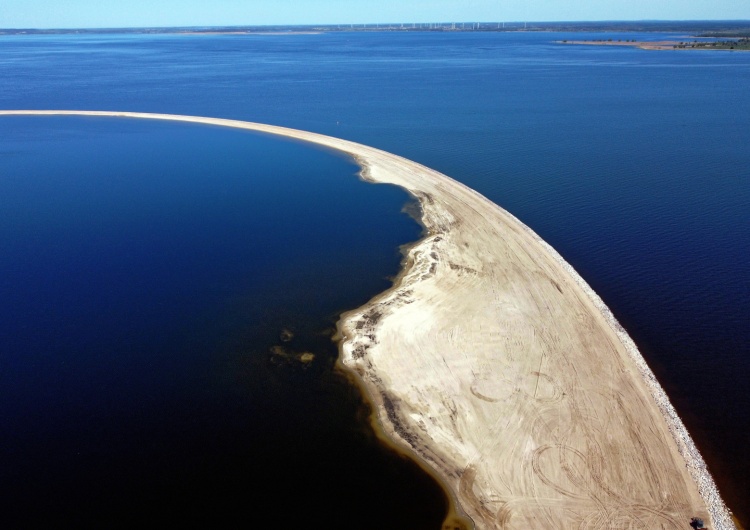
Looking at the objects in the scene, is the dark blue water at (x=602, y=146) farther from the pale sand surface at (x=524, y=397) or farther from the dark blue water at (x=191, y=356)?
the dark blue water at (x=191, y=356)

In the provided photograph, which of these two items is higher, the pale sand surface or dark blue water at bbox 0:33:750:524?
dark blue water at bbox 0:33:750:524

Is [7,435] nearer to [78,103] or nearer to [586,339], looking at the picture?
[586,339]

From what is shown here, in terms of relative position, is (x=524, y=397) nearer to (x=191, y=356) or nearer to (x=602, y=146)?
(x=191, y=356)

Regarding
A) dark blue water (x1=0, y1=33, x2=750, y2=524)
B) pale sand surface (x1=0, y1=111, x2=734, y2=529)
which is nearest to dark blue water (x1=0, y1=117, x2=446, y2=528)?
pale sand surface (x1=0, y1=111, x2=734, y2=529)

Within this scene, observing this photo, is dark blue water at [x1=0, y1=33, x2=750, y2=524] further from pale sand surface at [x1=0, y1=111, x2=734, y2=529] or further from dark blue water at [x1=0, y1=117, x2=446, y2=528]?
dark blue water at [x1=0, y1=117, x2=446, y2=528]

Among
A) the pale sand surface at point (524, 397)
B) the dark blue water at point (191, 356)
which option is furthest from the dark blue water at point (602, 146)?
the dark blue water at point (191, 356)
